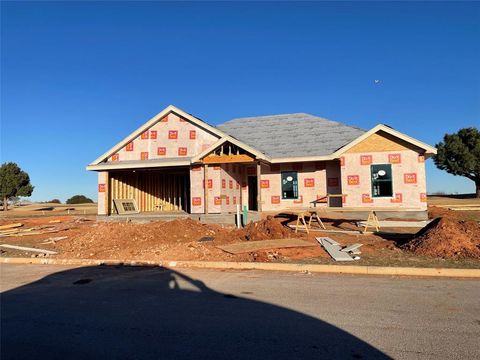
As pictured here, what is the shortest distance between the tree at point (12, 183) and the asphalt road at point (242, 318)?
58540 mm

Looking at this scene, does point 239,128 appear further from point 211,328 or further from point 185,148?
point 211,328

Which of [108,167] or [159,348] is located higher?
[108,167]

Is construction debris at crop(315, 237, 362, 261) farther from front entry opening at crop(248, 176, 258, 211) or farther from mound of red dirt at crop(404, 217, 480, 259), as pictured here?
front entry opening at crop(248, 176, 258, 211)

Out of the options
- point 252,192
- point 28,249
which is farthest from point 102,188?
point 252,192

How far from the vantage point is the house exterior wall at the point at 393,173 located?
19.7 metres

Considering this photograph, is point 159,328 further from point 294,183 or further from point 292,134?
point 292,134

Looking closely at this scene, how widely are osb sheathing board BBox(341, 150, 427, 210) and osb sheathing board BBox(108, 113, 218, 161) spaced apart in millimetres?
7484

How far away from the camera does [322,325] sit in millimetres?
5168

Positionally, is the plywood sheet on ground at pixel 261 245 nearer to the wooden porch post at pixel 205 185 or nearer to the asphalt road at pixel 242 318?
the asphalt road at pixel 242 318

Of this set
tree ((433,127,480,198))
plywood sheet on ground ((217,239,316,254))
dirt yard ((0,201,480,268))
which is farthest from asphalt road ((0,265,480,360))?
tree ((433,127,480,198))

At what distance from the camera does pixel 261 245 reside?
12.0 m

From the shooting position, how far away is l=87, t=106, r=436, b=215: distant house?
65.2 ft

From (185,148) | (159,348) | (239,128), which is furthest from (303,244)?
(239,128)

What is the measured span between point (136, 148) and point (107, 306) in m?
16.4
